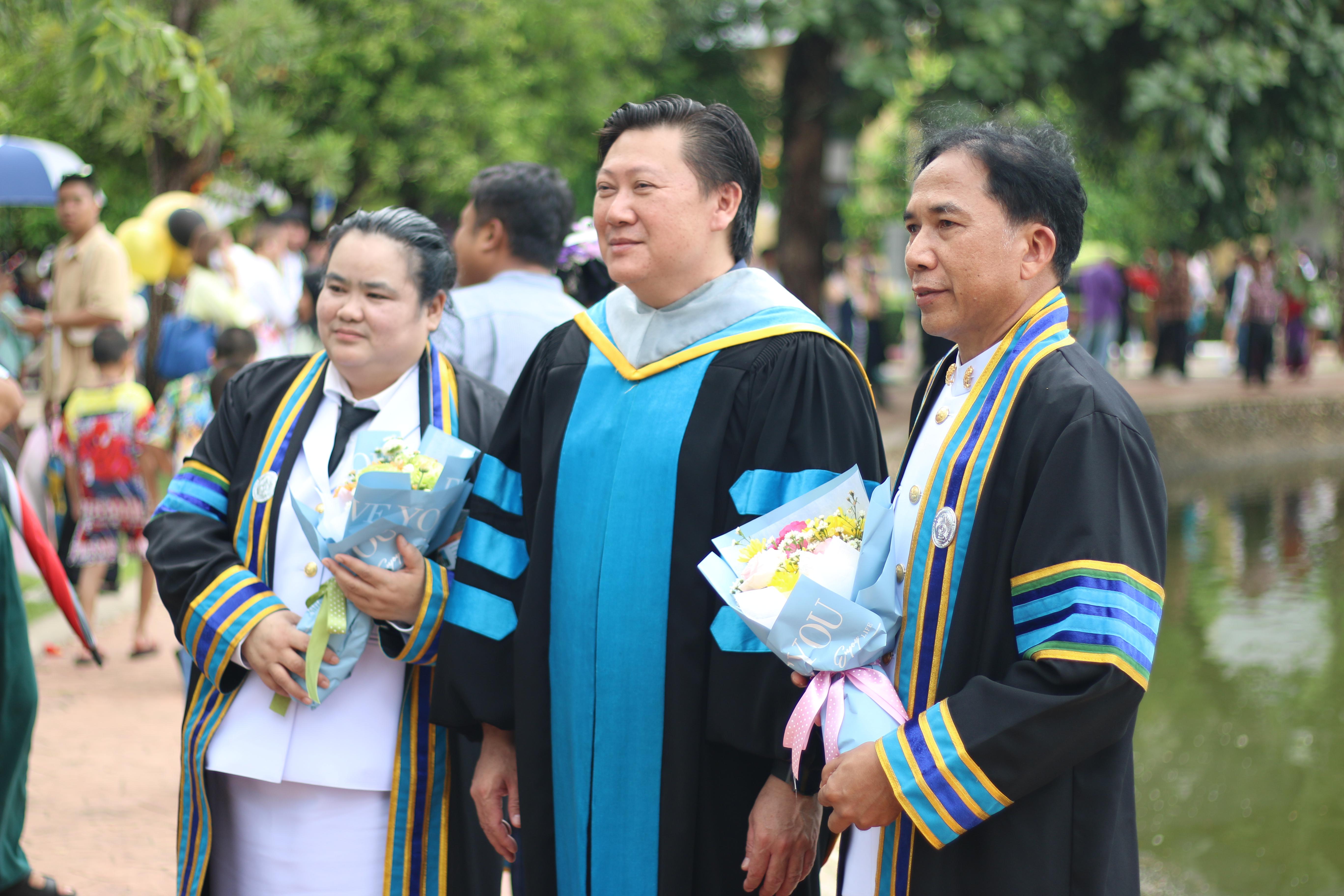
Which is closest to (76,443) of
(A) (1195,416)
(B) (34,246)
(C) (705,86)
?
(C) (705,86)

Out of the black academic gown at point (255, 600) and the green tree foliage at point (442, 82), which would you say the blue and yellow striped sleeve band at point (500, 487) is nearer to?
the black academic gown at point (255, 600)

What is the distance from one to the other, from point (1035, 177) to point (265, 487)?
1623 mm

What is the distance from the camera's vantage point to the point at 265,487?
2.62m

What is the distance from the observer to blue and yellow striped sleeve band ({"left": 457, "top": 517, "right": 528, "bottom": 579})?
255cm

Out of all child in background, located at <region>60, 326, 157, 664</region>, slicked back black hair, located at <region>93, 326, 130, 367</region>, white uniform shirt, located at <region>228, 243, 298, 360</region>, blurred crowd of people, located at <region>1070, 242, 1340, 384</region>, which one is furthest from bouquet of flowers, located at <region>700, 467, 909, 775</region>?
blurred crowd of people, located at <region>1070, 242, 1340, 384</region>

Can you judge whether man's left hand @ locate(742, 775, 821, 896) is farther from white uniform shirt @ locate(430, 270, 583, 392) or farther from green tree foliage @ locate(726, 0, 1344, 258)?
green tree foliage @ locate(726, 0, 1344, 258)

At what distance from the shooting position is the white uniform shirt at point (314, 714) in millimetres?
2533

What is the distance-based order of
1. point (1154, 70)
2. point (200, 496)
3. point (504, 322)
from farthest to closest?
point (1154, 70) < point (504, 322) < point (200, 496)

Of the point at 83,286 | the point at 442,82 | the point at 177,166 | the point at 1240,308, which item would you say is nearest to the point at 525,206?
the point at 83,286

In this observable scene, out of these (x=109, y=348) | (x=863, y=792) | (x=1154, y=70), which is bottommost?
(x=863, y=792)

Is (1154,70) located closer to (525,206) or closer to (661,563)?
(525,206)

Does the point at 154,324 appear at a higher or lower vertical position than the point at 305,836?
higher

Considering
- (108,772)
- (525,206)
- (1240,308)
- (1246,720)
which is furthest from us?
(1240,308)

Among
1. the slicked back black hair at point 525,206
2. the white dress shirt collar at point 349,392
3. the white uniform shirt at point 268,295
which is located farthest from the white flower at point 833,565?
the white uniform shirt at point 268,295
